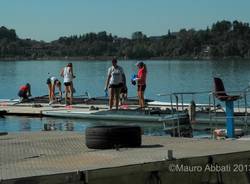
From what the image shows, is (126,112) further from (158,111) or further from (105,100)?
(105,100)

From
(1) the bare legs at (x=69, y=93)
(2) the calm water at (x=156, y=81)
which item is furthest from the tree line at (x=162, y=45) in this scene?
(1) the bare legs at (x=69, y=93)

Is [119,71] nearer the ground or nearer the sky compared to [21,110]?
nearer the sky

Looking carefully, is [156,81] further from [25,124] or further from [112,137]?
[112,137]

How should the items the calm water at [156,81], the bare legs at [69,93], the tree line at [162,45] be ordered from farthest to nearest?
the tree line at [162,45] < the calm water at [156,81] < the bare legs at [69,93]

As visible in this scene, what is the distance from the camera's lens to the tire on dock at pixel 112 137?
966 cm

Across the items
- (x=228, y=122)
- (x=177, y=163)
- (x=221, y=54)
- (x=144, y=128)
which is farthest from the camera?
(x=221, y=54)

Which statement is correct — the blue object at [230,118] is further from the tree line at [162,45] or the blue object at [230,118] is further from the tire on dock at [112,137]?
the tree line at [162,45]

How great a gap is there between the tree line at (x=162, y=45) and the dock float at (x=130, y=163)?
502ft

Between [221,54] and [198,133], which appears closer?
[198,133]

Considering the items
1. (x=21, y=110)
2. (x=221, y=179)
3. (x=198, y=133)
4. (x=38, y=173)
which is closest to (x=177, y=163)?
(x=221, y=179)

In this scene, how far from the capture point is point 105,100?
25.9 m

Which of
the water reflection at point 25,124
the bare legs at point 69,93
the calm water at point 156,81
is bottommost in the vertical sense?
the calm water at point 156,81

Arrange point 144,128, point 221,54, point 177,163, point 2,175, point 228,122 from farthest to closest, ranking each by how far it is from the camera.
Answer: point 221,54, point 144,128, point 228,122, point 177,163, point 2,175

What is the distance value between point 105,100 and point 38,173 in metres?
18.1
